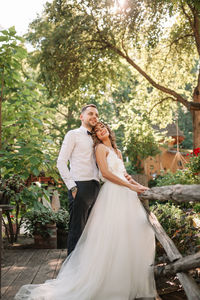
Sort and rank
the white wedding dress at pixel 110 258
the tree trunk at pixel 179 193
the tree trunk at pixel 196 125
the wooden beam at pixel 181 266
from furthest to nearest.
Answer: the tree trunk at pixel 196 125 < the white wedding dress at pixel 110 258 < the wooden beam at pixel 181 266 < the tree trunk at pixel 179 193

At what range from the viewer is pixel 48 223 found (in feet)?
20.0

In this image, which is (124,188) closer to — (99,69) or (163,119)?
(99,69)

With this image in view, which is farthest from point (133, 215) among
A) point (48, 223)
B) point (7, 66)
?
point (7, 66)

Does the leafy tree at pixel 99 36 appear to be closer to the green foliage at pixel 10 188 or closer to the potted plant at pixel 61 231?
the green foliage at pixel 10 188

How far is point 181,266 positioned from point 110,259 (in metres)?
0.76

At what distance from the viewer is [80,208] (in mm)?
3588

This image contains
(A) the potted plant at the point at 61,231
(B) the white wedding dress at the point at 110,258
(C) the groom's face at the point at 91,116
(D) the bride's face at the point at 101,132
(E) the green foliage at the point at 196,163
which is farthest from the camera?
(E) the green foliage at the point at 196,163

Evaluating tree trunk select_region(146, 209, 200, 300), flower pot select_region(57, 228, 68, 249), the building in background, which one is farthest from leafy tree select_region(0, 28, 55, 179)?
the building in background

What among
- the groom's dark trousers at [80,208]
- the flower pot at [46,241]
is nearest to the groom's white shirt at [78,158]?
the groom's dark trousers at [80,208]

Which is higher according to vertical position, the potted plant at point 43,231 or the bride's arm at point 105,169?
the bride's arm at point 105,169

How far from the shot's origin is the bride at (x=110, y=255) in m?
2.92

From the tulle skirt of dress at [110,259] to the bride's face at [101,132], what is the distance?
70 cm

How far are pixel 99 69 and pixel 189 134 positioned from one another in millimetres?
21409

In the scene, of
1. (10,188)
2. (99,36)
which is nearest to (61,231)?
(10,188)
